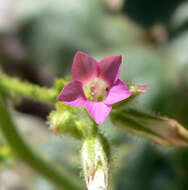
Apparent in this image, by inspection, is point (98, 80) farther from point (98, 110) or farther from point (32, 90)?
point (32, 90)

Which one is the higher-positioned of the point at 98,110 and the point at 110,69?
the point at 110,69

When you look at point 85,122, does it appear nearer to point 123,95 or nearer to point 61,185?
point 123,95

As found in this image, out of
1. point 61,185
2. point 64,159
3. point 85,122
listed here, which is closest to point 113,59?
point 85,122

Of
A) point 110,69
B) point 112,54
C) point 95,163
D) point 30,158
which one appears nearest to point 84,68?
point 110,69

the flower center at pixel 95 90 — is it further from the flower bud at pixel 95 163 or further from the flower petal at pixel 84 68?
the flower bud at pixel 95 163

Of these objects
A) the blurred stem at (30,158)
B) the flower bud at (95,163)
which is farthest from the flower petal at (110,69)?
the blurred stem at (30,158)

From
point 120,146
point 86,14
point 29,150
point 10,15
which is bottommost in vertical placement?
point 29,150
